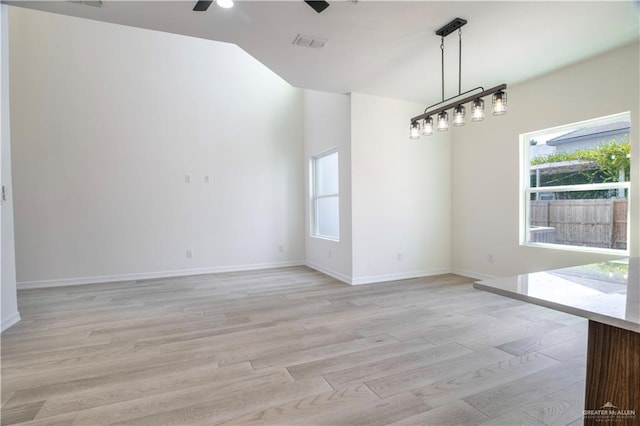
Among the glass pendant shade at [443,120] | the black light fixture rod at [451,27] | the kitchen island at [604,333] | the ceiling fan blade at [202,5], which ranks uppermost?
the black light fixture rod at [451,27]

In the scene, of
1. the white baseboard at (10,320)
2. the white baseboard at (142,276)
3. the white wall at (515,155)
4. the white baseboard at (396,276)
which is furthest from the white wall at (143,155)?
the white wall at (515,155)

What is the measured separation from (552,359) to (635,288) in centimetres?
137

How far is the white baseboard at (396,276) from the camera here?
4.30 meters

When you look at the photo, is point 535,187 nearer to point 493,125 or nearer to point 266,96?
point 493,125

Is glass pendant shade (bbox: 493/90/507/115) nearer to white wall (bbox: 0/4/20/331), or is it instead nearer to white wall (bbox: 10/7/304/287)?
white wall (bbox: 10/7/304/287)

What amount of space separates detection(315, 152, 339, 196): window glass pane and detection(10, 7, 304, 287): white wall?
0.43 meters

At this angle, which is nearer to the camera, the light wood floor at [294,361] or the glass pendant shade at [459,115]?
the light wood floor at [294,361]

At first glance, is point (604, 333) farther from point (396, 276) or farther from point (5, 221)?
point (5, 221)

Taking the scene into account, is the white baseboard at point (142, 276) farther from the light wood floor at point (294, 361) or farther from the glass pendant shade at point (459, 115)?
the glass pendant shade at point (459, 115)

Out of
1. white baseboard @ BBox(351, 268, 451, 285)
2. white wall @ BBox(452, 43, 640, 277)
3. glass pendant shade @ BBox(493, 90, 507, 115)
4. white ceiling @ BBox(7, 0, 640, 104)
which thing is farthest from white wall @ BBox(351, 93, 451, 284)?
glass pendant shade @ BBox(493, 90, 507, 115)

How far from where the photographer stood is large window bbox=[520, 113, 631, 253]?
10.2 ft

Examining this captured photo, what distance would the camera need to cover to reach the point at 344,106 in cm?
440

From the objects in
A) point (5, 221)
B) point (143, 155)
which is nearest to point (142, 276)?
point (143, 155)

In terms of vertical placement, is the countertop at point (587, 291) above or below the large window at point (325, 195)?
below
